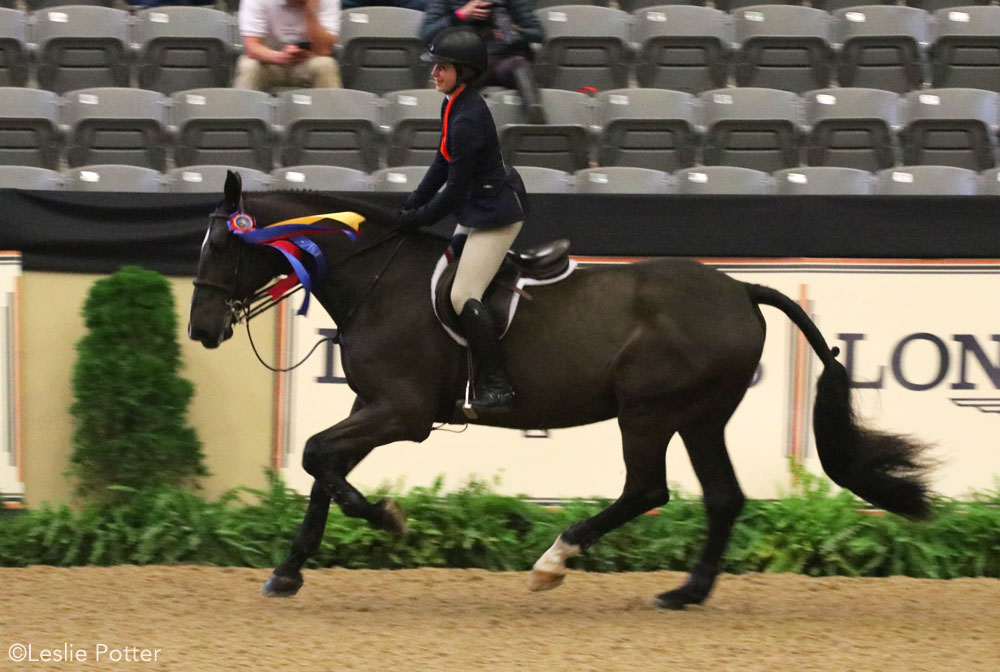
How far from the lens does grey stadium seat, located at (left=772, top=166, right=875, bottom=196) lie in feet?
30.1

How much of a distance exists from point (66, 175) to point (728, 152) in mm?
4875

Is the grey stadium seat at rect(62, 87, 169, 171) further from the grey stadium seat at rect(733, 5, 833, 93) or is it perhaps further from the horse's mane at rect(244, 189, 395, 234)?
the grey stadium seat at rect(733, 5, 833, 93)

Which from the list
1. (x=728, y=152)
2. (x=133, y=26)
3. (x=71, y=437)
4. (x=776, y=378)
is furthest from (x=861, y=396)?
(x=133, y=26)

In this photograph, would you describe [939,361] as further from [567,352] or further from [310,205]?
[310,205]

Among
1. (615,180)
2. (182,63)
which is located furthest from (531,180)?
(182,63)

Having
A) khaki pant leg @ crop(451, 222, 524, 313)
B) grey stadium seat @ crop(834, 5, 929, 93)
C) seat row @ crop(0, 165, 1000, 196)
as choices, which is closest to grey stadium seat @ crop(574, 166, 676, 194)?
seat row @ crop(0, 165, 1000, 196)

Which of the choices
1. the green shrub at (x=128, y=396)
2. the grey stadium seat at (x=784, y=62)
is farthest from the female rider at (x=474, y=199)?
the grey stadium seat at (x=784, y=62)

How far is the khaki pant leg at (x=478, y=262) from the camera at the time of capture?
6.10 meters

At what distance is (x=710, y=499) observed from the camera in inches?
253

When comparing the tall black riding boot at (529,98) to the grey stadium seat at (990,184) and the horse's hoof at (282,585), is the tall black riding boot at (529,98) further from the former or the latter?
the horse's hoof at (282,585)

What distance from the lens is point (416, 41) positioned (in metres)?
10.7

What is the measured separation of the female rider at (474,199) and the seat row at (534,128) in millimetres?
3238

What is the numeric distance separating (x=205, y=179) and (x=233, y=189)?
3.04 metres

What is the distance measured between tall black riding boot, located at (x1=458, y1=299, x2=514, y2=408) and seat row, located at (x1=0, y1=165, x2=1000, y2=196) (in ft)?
9.63
